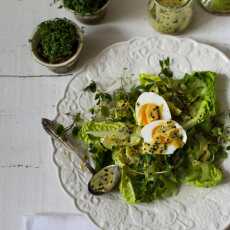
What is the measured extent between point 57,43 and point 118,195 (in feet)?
1.71

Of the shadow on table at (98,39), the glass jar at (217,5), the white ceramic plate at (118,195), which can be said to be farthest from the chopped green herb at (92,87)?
the glass jar at (217,5)

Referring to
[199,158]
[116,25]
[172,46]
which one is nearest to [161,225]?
[199,158]

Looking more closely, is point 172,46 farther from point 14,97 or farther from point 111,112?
point 14,97

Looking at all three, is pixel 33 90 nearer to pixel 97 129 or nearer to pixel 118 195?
pixel 97 129

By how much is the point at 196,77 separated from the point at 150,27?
0.93ft

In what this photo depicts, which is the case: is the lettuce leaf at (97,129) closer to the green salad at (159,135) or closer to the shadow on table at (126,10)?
the green salad at (159,135)

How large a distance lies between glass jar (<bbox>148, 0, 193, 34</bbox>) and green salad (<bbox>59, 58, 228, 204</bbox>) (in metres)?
0.19

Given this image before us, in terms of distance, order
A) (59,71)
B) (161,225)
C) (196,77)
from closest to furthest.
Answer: (161,225)
(196,77)
(59,71)

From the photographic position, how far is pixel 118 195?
4.87 ft

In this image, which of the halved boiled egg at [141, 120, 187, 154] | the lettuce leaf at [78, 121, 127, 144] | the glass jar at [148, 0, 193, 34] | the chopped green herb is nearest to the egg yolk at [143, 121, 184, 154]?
the halved boiled egg at [141, 120, 187, 154]

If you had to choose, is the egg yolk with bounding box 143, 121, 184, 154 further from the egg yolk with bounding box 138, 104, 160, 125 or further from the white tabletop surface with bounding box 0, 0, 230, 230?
the white tabletop surface with bounding box 0, 0, 230, 230

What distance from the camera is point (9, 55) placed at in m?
1.73

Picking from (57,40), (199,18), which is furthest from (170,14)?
(57,40)

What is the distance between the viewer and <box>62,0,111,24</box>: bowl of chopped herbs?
162cm
